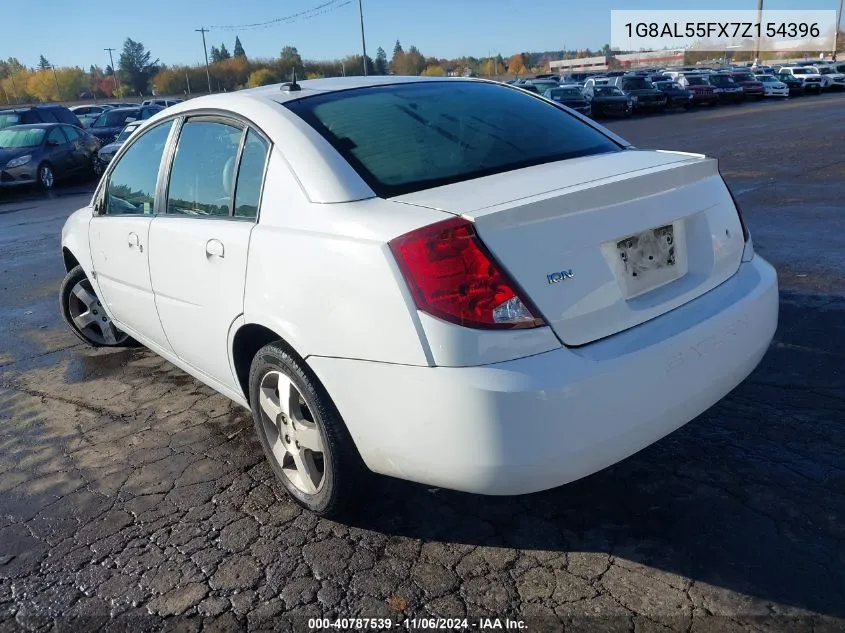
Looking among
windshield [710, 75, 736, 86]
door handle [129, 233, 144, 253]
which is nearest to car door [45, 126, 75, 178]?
door handle [129, 233, 144, 253]

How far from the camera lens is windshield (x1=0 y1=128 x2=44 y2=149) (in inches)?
696

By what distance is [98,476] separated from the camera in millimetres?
3557

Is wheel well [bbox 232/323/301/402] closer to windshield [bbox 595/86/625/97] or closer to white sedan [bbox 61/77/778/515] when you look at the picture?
white sedan [bbox 61/77/778/515]

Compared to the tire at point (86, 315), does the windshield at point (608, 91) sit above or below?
above

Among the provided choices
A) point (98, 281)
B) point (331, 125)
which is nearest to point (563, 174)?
point (331, 125)

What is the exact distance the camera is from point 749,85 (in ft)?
131

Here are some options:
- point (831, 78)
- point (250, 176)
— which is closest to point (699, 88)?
point (831, 78)

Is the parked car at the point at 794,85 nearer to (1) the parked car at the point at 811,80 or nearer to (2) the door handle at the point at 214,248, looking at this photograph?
(1) the parked car at the point at 811,80

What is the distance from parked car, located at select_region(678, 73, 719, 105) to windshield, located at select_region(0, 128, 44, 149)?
93.1 ft

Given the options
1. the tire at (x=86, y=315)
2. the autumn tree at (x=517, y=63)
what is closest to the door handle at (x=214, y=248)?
the tire at (x=86, y=315)

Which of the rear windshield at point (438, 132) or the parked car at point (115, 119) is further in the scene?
the parked car at point (115, 119)

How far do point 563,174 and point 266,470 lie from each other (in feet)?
6.13

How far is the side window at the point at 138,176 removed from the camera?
12.9ft

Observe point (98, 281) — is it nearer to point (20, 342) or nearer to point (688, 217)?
point (20, 342)
